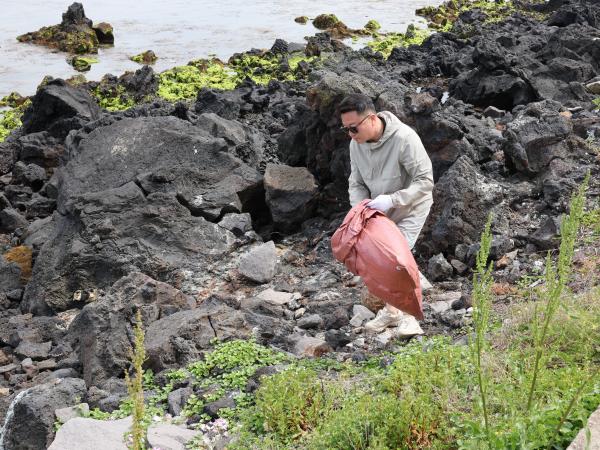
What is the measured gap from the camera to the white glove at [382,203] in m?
6.61

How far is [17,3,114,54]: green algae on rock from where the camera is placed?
22.9m

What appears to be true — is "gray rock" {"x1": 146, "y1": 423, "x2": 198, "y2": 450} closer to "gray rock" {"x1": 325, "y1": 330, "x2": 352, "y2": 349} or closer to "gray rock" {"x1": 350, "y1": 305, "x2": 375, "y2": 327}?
"gray rock" {"x1": 325, "y1": 330, "x2": 352, "y2": 349}

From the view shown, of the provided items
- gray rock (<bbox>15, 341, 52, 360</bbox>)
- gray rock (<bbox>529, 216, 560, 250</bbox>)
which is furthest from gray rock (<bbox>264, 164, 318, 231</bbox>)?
gray rock (<bbox>15, 341, 52, 360</bbox>)

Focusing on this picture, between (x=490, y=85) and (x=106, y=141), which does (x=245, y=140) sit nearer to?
(x=106, y=141)

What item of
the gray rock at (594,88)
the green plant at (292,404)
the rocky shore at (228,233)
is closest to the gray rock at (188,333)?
the rocky shore at (228,233)

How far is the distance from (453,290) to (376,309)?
3.04ft

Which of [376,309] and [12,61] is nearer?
[376,309]

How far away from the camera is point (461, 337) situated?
6.46m

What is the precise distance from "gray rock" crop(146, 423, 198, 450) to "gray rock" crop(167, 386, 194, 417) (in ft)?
0.86

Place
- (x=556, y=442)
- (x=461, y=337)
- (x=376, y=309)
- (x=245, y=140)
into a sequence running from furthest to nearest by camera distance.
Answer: (x=245, y=140), (x=376, y=309), (x=461, y=337), (x=556, y=442)

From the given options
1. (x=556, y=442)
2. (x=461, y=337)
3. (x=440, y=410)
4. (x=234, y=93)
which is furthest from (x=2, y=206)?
(x=556, y=442)

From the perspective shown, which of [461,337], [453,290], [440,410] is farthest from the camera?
[453,290]

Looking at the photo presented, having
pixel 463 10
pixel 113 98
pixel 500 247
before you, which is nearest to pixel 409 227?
pixel 500 247

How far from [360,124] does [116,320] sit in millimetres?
2699
